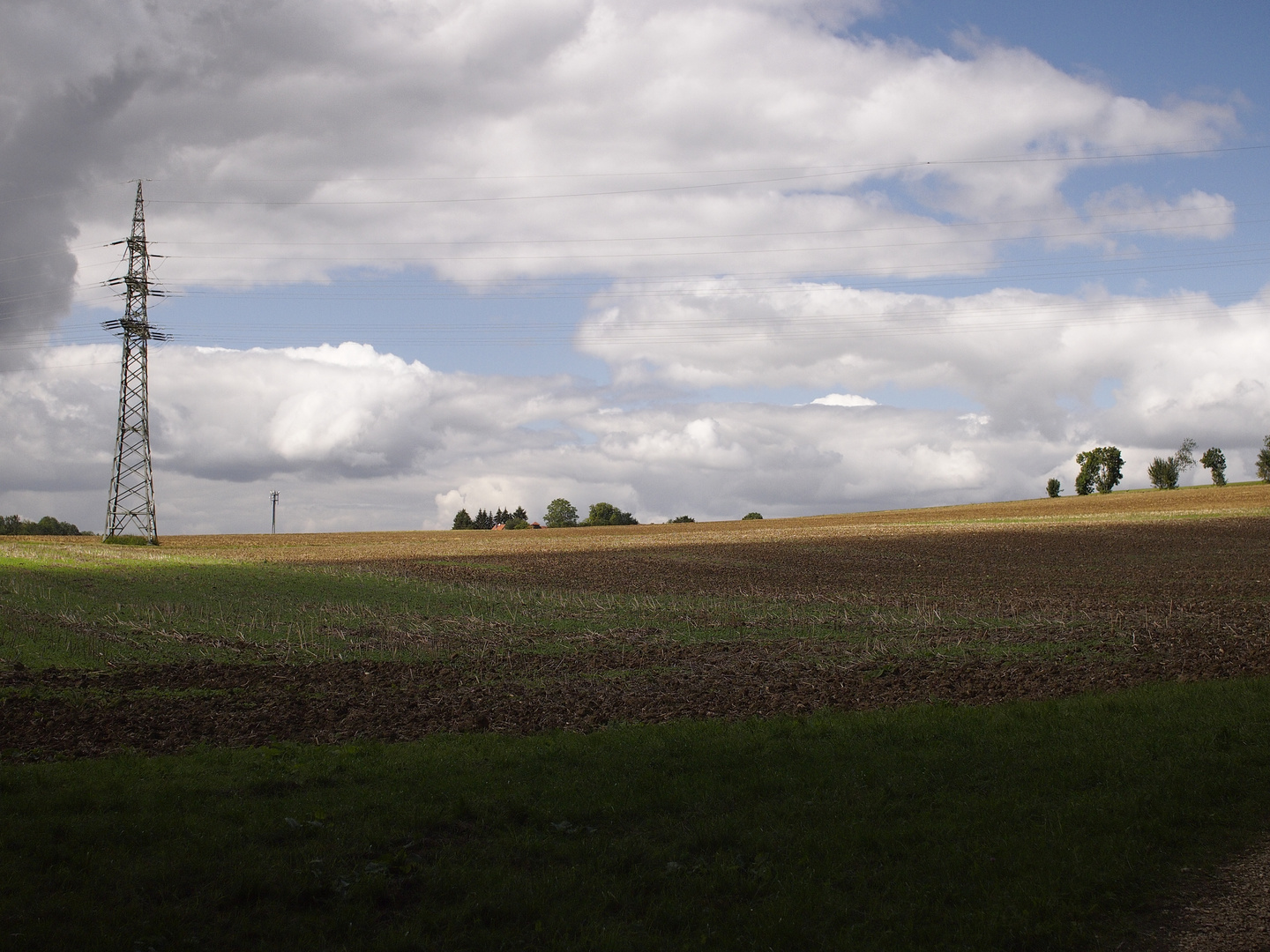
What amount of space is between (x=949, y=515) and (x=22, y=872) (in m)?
100

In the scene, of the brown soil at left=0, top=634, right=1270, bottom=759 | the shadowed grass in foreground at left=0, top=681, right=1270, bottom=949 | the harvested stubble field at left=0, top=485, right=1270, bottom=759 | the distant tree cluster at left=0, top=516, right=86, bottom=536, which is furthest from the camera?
the distant tree cluster at left=0, top=516, right=86, bottom=536

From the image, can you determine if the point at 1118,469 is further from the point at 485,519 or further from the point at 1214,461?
the point at 485,519

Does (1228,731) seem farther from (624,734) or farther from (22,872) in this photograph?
(22,872)

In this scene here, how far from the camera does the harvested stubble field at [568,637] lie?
51.9 feet

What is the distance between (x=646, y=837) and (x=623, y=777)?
5.64ft

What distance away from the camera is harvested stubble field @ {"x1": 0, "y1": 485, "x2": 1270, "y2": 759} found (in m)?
15.8

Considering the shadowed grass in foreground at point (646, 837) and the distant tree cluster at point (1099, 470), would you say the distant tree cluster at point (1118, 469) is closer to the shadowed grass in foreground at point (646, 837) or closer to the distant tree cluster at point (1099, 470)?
the distant tree cluster at point (1099, 470)

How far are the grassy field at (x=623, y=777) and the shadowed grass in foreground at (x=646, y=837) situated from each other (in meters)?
0.04

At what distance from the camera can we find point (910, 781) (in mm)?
10930

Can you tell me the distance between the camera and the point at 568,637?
2503 cm

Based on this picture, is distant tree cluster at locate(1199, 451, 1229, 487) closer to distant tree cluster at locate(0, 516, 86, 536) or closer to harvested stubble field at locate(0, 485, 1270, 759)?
harvested stubble field at locate(0, 485, 1270, 759)

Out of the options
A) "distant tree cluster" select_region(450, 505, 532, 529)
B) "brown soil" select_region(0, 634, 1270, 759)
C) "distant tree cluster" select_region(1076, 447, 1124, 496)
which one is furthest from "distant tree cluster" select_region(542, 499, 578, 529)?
"brown soil" select_region(0, 634, 1270, 759)

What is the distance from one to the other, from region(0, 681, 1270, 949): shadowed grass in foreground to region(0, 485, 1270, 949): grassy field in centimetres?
4

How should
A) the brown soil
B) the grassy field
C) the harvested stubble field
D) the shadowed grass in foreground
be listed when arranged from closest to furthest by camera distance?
the shadowed grass in foreground, the grassy field, the brown soil, the harvested stubble field
